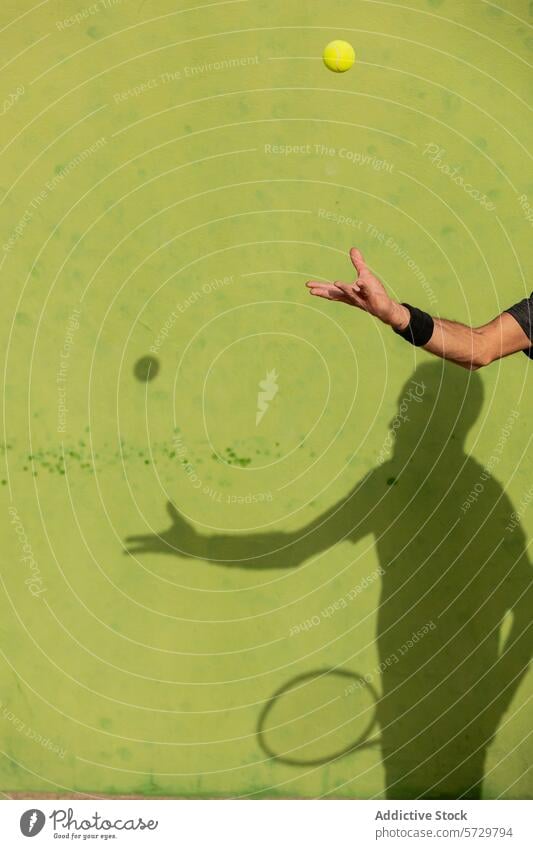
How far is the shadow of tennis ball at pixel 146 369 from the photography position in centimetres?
A: 668

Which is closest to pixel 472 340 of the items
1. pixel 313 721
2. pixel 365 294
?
pixel 365 294

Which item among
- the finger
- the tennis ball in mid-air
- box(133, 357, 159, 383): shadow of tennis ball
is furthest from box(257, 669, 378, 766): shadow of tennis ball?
the tennis ball in mid-air

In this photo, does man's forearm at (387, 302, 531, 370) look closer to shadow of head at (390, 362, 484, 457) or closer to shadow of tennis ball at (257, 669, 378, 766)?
shadow of head at (390, 362, 484, 457)

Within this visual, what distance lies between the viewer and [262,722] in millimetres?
6715

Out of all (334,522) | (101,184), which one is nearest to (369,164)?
(101,184)

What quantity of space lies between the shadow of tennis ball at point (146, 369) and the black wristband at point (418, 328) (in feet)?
6.04

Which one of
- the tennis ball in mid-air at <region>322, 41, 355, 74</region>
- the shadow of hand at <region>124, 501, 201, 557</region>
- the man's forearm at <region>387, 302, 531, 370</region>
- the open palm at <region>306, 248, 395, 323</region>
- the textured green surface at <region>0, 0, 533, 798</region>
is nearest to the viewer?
the open palm at <region>306, 248, 395, 323</region>

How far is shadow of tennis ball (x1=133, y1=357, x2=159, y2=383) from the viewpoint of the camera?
6.68 meters

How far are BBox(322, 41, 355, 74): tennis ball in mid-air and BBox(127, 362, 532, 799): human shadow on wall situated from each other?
1.64 metres

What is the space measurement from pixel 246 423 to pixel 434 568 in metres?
1.30

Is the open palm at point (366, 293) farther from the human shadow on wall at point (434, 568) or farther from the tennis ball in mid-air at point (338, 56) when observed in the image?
the human shadow on wall at point (434, 568)

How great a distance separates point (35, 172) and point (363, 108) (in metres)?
1.82

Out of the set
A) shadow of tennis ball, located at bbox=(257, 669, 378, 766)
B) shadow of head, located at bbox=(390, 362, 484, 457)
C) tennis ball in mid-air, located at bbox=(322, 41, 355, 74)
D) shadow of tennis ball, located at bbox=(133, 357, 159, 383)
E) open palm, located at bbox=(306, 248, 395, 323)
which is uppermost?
tennis ball in mid-air, located at bbox=(322, 41, 355, 74)

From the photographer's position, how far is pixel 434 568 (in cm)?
666
